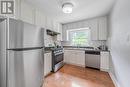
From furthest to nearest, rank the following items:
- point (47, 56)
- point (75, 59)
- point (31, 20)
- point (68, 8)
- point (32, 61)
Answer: point (75, 59) < point (47, 56) < point (31, 20) < point (68, 8) < point (32, 61)

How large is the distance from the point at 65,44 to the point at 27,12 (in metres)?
3.17

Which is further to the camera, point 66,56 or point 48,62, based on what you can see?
point 66,56

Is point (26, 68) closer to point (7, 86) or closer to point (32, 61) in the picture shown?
point (32, 61)

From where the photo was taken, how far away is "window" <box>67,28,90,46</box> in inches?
179

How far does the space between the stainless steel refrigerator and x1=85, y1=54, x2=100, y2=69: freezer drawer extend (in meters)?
2.82

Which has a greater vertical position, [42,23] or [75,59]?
[42,23]

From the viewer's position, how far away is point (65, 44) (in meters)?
5.29

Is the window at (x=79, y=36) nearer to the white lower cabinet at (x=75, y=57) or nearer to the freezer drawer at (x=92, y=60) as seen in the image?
the white lower cabinet at (x=75, y=57)

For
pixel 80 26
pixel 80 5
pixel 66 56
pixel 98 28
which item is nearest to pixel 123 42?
pixel 80 5

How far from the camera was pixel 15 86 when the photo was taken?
1.21 m

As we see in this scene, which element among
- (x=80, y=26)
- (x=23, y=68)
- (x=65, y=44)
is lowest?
(x=23, y=68)

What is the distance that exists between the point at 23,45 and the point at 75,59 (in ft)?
10.7

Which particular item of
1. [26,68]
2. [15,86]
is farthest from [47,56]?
[15,86]

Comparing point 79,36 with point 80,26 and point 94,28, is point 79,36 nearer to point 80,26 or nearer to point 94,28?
point 80,26
